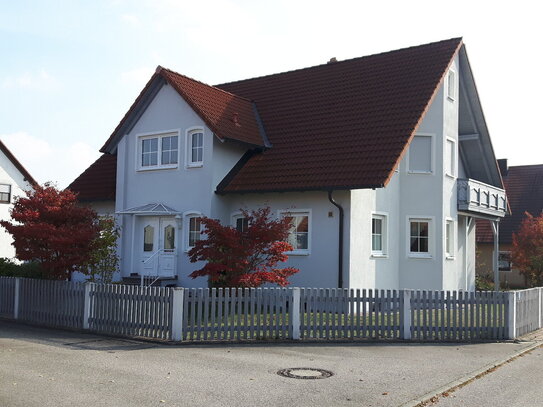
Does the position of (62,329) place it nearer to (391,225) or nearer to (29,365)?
(29,365)

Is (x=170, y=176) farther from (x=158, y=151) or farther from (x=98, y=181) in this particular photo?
(x=98, y=181)

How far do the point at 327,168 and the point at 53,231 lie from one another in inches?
325

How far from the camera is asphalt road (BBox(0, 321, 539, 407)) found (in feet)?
28.1

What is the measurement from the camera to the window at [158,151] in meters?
22.8

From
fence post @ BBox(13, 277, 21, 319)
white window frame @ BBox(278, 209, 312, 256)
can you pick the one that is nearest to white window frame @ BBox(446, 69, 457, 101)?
white window frame @ BBox(278, 209, 312, 256)

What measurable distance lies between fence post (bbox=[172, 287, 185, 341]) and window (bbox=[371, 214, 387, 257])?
8.75 m

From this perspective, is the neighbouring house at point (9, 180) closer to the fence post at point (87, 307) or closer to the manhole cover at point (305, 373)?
the fence post at point (87, 307)

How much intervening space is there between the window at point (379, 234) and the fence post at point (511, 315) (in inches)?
241

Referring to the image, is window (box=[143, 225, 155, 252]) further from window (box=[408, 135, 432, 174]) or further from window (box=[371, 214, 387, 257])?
window (box=[408, 135, 432, 174])

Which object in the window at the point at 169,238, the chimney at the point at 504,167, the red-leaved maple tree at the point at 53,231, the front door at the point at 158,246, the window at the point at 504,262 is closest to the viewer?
the red-leaved maple tree at the point at 53,231

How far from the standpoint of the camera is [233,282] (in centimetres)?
1541

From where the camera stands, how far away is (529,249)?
31766 millimetres

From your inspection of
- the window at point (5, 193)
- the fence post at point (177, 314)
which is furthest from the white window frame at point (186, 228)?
the window at point (5, 193)

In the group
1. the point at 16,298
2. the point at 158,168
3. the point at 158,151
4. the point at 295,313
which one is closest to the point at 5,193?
the point at 158,151
